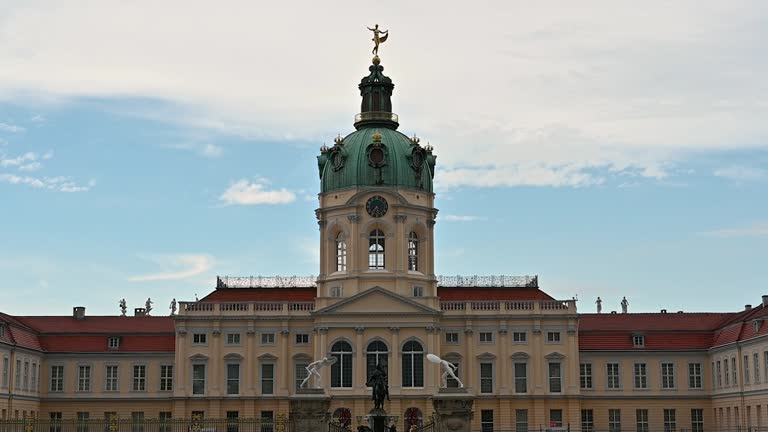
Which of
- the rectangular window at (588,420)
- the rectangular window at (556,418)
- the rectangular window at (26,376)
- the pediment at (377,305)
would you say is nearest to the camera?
the rectangular window at (26,376)

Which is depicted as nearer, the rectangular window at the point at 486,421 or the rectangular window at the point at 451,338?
the rectangular window at the point at 486,421

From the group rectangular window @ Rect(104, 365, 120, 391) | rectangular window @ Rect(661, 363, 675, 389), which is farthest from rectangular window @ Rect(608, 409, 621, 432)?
rectangular window @ Rect(104, 365, 120, 391)

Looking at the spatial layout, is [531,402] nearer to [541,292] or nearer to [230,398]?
[541,292]

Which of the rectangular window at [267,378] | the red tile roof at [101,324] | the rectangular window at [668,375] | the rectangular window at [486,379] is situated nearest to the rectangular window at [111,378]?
the red tile roof at [101,324]

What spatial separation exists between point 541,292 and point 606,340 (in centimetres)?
701

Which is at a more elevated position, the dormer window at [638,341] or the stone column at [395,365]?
the dormer window at [638,341]

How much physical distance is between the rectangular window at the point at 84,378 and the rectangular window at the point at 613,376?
44.4 meters

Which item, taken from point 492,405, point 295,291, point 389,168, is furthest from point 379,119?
point 492,405

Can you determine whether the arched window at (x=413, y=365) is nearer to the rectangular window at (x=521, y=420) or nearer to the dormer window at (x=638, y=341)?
the rectangular window at (x=521, y=420)

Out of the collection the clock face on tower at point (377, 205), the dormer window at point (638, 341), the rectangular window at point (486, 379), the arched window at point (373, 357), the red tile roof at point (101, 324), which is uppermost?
the clock face on tower at point (377, 205)

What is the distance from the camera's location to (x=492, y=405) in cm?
9994

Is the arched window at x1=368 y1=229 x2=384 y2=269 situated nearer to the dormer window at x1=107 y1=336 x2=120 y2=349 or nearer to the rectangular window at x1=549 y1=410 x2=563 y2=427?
the rectangular window at x1=549 y1=410 x2=563 y2=427

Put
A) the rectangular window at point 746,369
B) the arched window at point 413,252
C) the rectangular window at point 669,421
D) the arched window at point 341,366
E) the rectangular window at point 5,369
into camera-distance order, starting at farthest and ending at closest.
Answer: the arched window at point 413,252
the rectangular window at point 669,421
the arched window at point 341,366
the rectangular window at point 746,369
the rectangular window at point 5,369

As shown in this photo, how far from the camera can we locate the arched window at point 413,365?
97.4m
